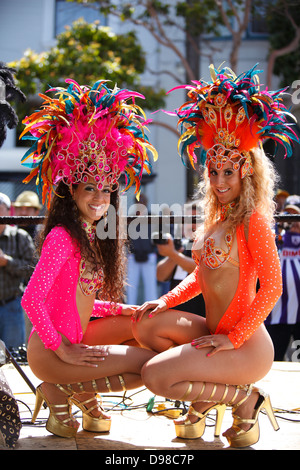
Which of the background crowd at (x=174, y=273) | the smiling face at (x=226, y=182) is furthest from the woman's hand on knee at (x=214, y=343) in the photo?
the background crowd at (x=174, y=273)

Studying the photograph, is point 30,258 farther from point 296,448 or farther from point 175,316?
point 296,448

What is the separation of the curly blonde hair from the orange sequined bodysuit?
5 centimetres

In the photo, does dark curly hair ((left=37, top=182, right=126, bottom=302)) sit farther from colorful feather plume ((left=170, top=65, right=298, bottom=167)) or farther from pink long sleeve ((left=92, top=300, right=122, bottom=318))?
colorful feather plume ((left=170, top=65, right=298, bottom=167))

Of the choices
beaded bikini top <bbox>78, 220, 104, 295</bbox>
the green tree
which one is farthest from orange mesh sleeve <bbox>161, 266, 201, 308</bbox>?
the green tree

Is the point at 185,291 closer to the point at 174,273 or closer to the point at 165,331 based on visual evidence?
the point at 165,331

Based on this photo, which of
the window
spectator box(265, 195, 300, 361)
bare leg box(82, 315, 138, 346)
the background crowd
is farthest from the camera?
the window

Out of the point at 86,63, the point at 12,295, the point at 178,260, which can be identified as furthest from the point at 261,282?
the point at 86,63

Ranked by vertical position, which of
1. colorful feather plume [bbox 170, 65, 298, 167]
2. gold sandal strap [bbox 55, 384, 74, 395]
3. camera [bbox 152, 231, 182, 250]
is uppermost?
colorful feather plume [bbox 170, 65, 298, 167]

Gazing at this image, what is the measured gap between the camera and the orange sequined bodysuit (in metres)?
2.30

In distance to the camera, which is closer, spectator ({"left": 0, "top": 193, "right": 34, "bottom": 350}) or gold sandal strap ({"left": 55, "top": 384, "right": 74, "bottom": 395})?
gold sandal strap ({"left": 55, "top": 384, "right": 74, "bottom": 395})

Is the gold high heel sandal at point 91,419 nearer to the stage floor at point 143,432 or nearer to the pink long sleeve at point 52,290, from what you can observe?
the stage floor at point 143,432

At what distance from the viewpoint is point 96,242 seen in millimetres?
2645

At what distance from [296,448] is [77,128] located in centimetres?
160

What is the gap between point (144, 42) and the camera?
13.1 meters
